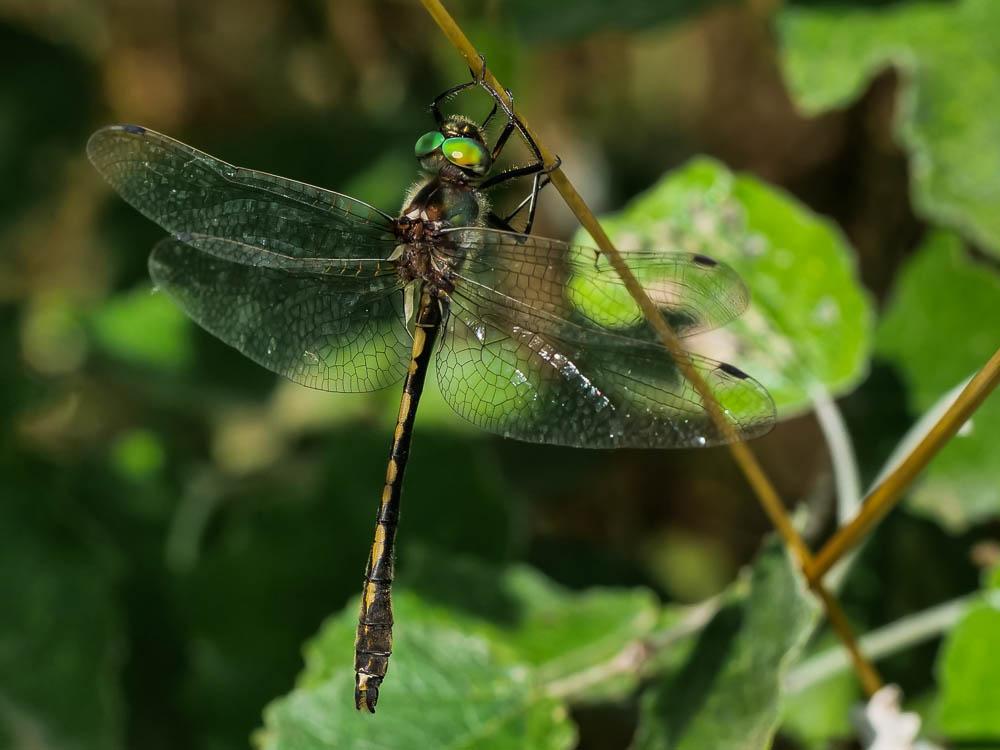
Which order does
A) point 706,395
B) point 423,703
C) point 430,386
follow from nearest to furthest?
point 706,395 < point 423,703 < point 430,386

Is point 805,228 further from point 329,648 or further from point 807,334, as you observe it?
point 329,648

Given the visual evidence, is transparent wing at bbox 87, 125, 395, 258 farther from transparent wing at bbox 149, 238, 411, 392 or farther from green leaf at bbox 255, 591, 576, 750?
green leaf at bbox 255, 591, 576, 750

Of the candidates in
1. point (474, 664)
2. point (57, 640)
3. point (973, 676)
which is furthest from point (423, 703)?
point (57, 640)

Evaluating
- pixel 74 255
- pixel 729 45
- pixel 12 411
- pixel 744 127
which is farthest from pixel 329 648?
pixel 74 255

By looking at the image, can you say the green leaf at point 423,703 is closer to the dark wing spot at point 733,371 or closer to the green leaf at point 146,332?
the dark wing spot at point 733,371

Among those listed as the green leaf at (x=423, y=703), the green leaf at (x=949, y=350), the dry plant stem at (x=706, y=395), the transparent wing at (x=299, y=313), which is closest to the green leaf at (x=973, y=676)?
the dry plant stem at (x=706, y=395)

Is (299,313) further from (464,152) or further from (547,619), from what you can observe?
(547,619)
